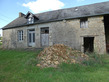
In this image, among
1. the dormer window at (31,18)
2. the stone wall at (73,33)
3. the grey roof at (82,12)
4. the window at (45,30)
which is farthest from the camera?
the dormer window at (31,18)

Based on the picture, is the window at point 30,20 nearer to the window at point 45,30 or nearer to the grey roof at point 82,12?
the grey roof at point 82,12

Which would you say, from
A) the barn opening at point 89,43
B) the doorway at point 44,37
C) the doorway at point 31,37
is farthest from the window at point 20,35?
the barn opening at point 89,43

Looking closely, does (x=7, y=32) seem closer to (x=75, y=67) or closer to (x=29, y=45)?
(x=29, y=45)

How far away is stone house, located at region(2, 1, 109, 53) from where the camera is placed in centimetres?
786

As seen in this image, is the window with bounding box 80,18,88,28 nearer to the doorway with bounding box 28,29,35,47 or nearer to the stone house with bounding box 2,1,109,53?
the stone house with bounding box 2,1,109,53

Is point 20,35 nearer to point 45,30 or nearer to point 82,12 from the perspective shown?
point 45,30

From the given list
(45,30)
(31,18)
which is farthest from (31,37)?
(31,18)

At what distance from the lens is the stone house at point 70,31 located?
7.86 meters

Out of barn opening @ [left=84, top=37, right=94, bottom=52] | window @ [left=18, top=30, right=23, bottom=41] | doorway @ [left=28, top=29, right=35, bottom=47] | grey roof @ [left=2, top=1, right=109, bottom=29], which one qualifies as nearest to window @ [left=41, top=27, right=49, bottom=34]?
grey roof @ [left=2, top=1, right=109, bottom=29]

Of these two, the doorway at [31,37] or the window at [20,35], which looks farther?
the window at [20,35]

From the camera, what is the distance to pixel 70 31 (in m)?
8.85

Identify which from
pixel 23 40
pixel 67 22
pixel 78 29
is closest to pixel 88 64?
pixel 78 29

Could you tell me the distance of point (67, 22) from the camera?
29.7ft

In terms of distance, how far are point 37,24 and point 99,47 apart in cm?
779
